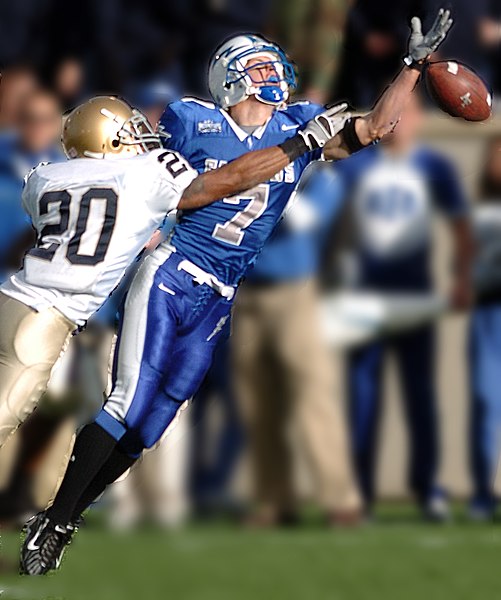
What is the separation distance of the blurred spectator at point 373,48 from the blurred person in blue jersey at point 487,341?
2.17ft

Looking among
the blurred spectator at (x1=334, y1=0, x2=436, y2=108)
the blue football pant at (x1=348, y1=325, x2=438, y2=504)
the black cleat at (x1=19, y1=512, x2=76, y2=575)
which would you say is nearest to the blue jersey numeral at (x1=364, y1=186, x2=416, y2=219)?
the blurred spectator at (x1=334, y1=0, x2=436, y2=108)

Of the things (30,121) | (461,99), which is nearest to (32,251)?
(461,99)

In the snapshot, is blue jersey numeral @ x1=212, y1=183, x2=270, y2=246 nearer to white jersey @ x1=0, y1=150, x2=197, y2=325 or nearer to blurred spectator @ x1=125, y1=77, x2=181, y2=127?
white jersey @ x1=0, y1=150, x2=197, y2=325

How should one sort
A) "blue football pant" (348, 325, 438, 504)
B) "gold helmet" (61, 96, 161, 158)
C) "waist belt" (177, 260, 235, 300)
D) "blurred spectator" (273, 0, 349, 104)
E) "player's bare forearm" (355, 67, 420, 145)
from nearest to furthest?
"player's bare forearm" (355, 67, 420, 145), "gold helmet" (61, 96, 161, 158), "waist belt" (177, 260, 235, 300), "blurred spectator" (273, 0, 349, 104), "blue football pant" (348, 325, 438, 504)

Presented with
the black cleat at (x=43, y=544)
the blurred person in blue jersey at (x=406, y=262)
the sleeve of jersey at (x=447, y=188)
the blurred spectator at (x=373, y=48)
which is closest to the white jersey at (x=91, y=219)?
the black cleat at (x=43, y=544)

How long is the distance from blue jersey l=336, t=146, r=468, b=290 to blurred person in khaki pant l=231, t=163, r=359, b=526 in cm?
16

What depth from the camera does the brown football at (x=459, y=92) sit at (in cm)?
520

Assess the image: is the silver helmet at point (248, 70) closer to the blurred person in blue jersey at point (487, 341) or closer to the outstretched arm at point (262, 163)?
the outstretched arm at point (262, 163)

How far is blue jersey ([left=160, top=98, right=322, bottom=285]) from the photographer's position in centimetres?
550

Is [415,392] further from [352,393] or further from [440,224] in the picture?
[440,224]

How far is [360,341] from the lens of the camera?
8477 millimetres

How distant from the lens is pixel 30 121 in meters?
7.16

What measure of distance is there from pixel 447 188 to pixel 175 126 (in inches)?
110

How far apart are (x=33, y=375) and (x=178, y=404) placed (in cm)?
48
